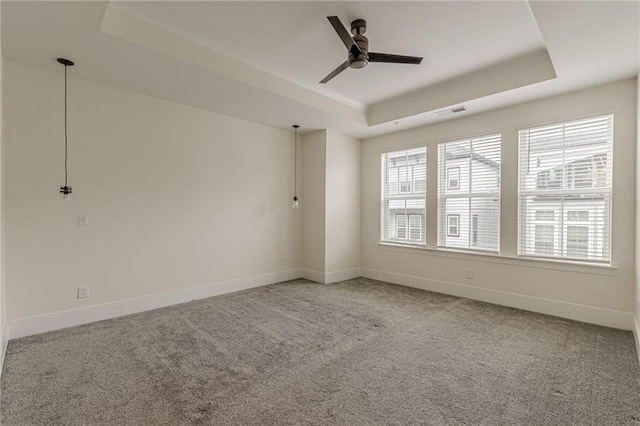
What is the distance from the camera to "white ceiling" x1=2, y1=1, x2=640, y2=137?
Answer: 233 cm

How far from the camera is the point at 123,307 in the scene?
3.53 metres

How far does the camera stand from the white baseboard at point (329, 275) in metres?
5.14

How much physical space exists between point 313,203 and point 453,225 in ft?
7.54

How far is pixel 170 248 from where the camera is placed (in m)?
3.97

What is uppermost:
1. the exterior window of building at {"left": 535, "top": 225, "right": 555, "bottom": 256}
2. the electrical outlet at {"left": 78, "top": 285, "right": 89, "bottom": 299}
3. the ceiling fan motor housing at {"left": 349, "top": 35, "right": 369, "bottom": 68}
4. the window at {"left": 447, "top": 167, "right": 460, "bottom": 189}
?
the ceiling fan motor housing at {"left": 349, "top": 35, "right": 369, "bottom": 68}

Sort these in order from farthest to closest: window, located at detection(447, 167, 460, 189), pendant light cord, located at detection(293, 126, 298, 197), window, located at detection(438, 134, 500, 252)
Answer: pendant light cord, located at detection(293, 126, 298, 197), window, located at detection(447, 167, 460, 189), window, located at detection(438, 134, 500, 252)

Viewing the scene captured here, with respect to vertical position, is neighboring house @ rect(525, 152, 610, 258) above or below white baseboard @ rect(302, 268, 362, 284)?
above

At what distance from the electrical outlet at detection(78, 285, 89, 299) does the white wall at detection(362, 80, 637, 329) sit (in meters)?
4.16

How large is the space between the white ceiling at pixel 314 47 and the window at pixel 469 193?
595mm

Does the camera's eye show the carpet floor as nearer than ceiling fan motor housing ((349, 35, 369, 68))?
Yes

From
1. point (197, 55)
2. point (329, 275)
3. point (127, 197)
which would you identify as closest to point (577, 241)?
point (329, 275)

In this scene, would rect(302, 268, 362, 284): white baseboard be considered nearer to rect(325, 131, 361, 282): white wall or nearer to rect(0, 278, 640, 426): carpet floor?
rect(325, 131, 361, 282): white wall

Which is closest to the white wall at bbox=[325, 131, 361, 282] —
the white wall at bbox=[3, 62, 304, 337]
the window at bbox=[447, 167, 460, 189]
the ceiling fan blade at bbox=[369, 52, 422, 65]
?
the white wall at bbox=[3, 62, 304, 337]

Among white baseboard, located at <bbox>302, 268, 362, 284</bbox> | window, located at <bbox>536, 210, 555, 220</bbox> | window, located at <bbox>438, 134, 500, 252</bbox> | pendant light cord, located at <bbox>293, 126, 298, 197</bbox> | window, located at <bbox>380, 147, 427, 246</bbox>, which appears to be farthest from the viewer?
pendant light cord, located at <bbox>293, 126, 298, 197</bbox>
